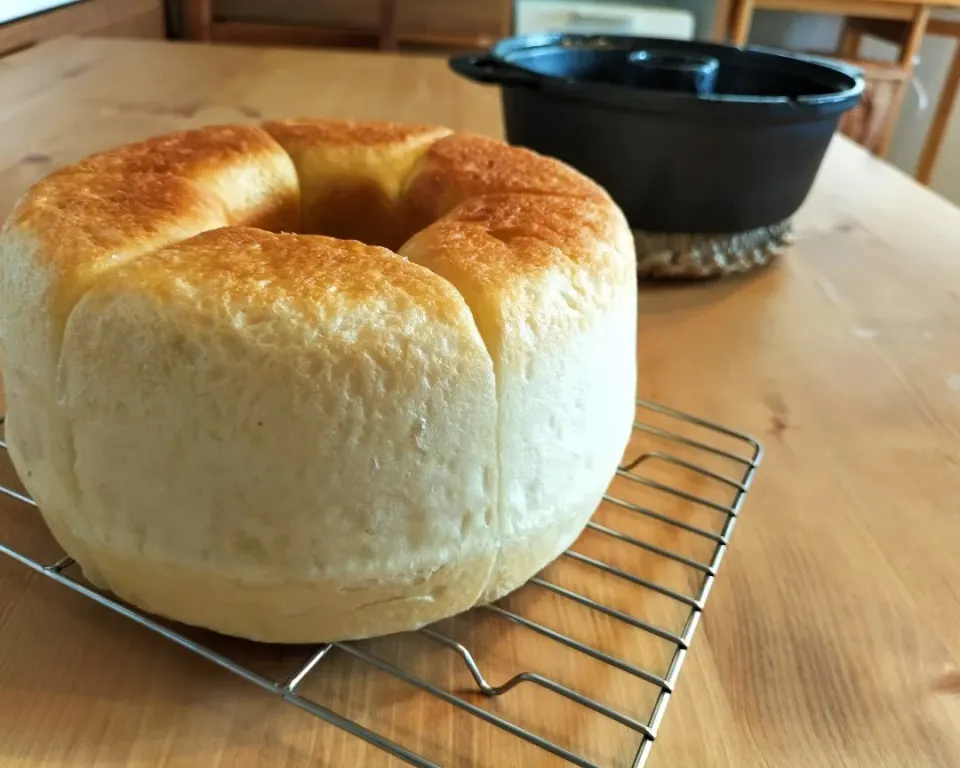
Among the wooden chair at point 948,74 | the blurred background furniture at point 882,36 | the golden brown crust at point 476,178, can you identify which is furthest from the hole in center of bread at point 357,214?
the wooden chair at point 948,74

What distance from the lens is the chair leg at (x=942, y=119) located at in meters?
2.77

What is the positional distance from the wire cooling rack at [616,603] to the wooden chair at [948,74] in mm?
2539

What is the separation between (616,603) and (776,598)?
0.35 ft

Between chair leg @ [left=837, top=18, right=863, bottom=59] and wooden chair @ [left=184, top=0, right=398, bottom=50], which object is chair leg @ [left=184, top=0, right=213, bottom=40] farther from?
chair leg @ [left=837, top=18, right=863, bottom=59]

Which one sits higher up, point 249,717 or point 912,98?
point 249,717

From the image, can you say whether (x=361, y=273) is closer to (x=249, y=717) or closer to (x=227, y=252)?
(x=227, y=252)

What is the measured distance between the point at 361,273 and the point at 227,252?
0.07 m

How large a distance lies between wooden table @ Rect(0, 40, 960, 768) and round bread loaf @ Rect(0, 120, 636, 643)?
0.04 metres

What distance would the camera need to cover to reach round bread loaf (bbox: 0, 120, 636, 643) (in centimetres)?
40

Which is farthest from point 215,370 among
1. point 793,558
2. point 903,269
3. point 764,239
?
point 903,269

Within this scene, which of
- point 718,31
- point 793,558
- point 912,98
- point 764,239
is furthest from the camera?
point 912,98

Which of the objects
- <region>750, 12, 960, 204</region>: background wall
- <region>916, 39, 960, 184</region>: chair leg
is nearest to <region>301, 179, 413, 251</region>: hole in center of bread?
<region>916, 39, 960, 184</region>: chair leg

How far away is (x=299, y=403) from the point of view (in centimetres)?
40

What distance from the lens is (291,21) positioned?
2734mm
